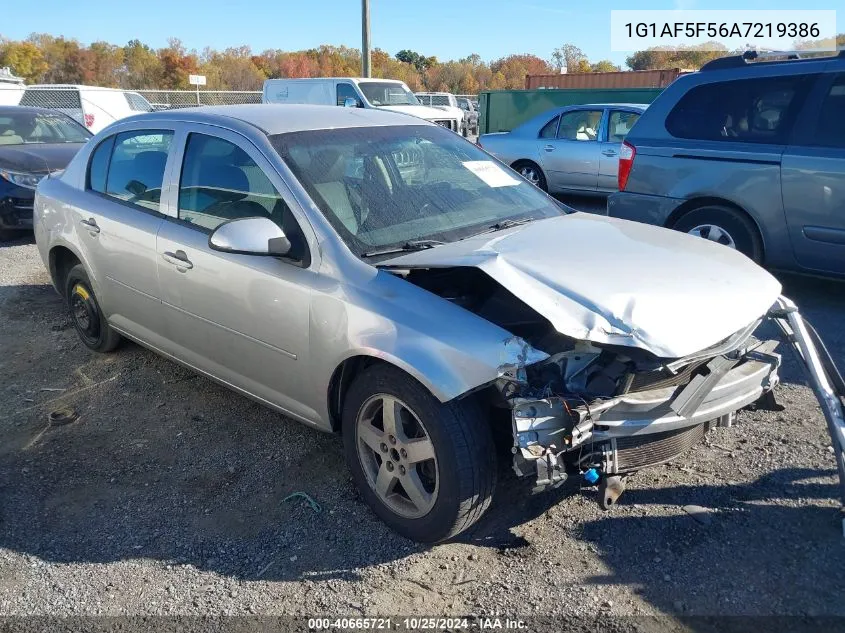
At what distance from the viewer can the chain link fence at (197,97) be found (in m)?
25.4

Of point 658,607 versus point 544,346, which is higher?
point 544,346

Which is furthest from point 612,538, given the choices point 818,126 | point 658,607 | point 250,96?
point 250,96

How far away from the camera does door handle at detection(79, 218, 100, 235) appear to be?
4346 millimetres

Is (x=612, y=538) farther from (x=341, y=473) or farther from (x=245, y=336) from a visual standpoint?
(x=245, y=336)

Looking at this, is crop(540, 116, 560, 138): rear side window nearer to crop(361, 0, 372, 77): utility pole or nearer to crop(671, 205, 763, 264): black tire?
crop(671, 205, 763, 264): black tire

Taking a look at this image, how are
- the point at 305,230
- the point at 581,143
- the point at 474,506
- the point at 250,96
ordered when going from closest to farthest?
the point at 474,506 → the point at 305,230 → the point at 581,143 → the point at 250,96

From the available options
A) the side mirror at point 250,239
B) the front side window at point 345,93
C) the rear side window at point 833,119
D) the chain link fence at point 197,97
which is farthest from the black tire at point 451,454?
the chain link fence at point 197,97

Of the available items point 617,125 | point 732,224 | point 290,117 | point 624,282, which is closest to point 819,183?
point 732,224

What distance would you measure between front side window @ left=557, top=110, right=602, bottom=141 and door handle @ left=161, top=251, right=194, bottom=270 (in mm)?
8263

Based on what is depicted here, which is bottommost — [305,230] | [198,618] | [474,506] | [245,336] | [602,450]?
[198,618]

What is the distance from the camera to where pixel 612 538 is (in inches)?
115

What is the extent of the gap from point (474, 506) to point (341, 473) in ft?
3.16

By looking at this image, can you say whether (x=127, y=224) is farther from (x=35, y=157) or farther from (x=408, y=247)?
(x=35, y=157)

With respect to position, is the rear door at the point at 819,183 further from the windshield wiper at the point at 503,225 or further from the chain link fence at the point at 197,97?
the chain link fence at the point at 197,97
